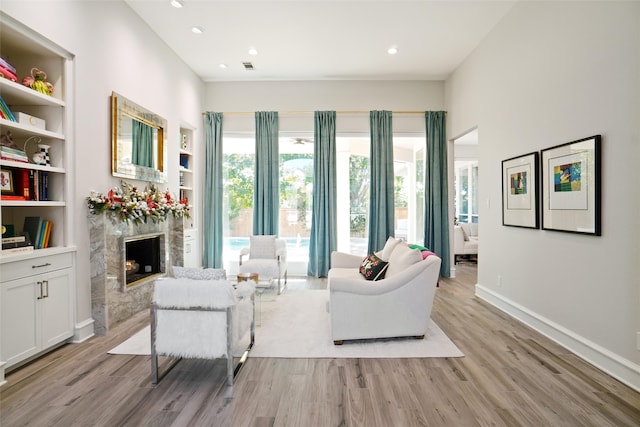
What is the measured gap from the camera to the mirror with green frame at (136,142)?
3.63m

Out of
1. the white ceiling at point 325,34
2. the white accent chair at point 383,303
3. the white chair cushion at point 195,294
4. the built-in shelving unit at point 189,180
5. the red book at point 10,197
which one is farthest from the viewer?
the built-in shelving unit at point 189,180

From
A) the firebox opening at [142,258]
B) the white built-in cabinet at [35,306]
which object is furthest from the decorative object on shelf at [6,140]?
the firebox opening at [142,258]

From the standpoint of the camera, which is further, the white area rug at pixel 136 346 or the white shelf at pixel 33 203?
the white area rug at pixel 136 346

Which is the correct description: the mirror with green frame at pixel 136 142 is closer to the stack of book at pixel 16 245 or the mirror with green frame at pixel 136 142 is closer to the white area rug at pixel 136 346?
the stack of book at pixel 16 245

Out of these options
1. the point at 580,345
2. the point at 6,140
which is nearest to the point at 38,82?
the point at 6,140

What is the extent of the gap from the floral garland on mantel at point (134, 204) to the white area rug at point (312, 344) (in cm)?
126

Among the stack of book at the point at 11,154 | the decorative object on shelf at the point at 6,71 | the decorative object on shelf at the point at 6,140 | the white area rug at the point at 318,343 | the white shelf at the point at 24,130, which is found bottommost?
the white area rug at the point at 318,343

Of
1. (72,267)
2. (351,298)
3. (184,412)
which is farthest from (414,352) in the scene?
(72,267)

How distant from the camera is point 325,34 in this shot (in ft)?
14.6

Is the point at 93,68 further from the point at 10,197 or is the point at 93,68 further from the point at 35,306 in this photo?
the point at 35,306

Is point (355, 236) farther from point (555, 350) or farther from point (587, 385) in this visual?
point (587, 385)

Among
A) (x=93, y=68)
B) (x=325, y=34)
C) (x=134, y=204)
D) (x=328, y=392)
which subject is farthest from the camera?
(x=325, y=34)

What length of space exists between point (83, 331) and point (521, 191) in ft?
15.6

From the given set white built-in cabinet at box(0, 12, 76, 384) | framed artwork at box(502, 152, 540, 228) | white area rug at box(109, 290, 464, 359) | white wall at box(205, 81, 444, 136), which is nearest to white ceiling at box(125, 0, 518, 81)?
white wall at box(205, 81, 444, 136)
